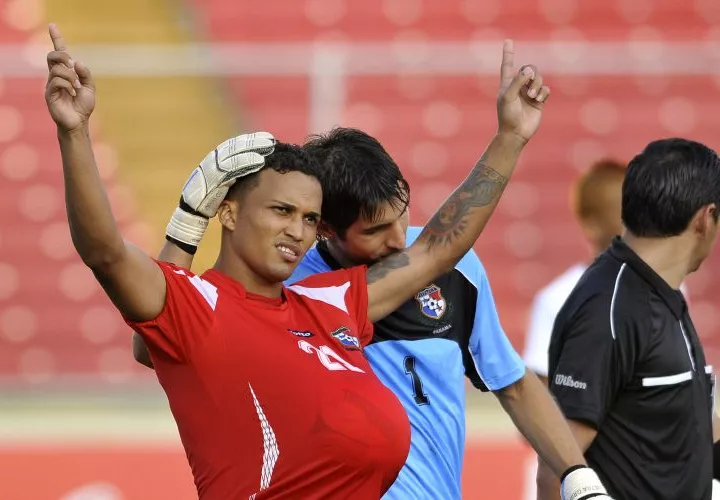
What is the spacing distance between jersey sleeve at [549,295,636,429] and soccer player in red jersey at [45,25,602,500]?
0.33 m

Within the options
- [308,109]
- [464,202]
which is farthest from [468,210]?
[308,109]

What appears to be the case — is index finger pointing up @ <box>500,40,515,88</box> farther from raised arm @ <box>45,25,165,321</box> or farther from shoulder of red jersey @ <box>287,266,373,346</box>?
raised arm @ <box>45,25,165,321</box>

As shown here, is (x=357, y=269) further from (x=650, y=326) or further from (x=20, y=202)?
(x=20, y=202)

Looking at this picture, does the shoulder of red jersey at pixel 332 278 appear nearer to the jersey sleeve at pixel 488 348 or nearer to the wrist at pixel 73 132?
the jersey sleeve at pixel 488 348

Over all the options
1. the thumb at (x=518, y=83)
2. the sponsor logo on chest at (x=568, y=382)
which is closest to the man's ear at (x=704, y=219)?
the sponsor logo on chest at (x=568, y=382)

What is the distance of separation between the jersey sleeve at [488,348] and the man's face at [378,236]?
0.76 ft

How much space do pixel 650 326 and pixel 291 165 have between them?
119 cm

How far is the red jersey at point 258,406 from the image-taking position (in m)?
2.83

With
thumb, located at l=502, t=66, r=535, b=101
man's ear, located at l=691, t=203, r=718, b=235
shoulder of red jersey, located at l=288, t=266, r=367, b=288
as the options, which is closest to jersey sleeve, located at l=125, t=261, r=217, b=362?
shoulder of red jersey, located at l=288, t=266, r=367, b=288

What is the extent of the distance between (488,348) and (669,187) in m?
0.73

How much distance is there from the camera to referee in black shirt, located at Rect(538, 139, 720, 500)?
11.9 ft

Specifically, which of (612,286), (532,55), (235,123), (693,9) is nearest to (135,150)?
(235,123)

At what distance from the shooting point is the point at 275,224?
3.05 metres

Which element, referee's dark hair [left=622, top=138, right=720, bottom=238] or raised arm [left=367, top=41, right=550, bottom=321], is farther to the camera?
referee's dark hair [left=622, top=138, right=720, bottom=238]
